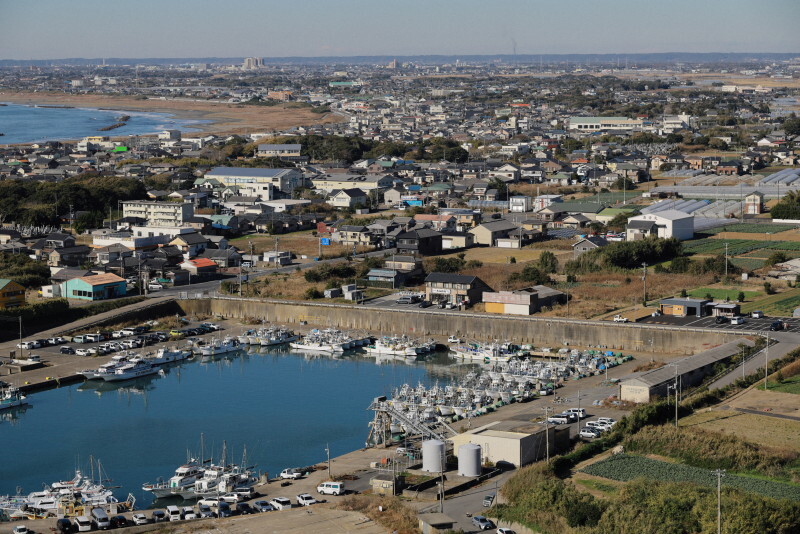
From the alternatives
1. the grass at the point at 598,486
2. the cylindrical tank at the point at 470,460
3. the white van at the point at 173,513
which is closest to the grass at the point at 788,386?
the grass at the point at 598,486

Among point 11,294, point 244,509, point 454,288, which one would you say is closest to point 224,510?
point 244,509

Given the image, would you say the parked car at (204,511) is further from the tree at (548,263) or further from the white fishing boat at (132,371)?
the tree at (548,263)

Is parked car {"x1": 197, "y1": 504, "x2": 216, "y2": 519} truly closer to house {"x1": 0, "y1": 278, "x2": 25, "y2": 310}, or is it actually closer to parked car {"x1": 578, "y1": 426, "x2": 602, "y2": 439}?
parked car {"x1": 578, "y1": 426, "x2": 602, "y2": 439}

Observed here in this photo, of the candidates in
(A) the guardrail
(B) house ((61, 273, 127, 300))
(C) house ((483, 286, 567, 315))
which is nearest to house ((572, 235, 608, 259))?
(C) house ((483, 286, 567, 315))

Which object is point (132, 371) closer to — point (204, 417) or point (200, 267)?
point (204, 417)

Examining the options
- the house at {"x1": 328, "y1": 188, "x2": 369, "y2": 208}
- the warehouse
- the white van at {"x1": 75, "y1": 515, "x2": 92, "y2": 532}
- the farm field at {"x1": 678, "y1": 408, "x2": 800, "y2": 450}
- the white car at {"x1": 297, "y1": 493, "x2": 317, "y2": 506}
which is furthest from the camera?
the house at {"x1": 328, "y1": 188, "x2": 369, "y2": 208}
